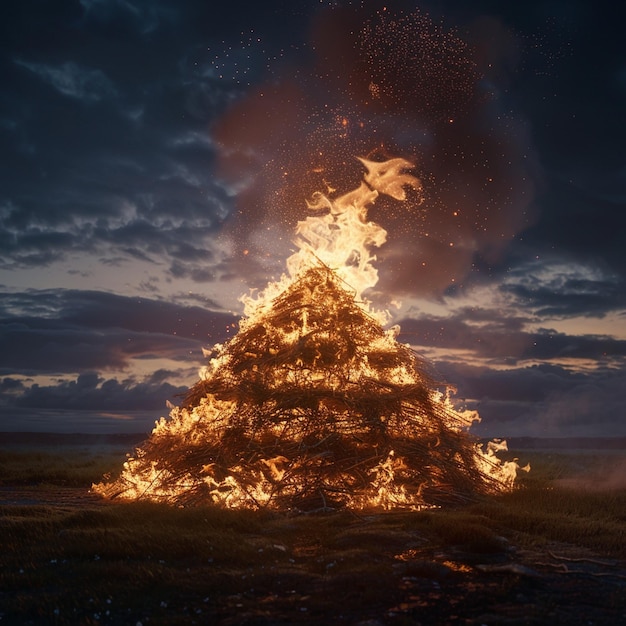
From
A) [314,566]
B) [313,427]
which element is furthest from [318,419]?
[314,566]

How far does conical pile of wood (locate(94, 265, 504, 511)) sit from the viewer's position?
1956 centimetres

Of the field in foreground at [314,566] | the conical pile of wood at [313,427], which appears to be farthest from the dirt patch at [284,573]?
the conical pile of wood at [313,427]

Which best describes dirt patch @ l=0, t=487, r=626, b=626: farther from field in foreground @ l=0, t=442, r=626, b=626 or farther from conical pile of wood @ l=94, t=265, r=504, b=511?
conical pile of wood @ l=94, t=265, r=504, b=511

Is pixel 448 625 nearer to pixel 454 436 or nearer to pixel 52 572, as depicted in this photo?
pixel 52 572

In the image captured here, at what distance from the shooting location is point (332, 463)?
19.9 meters

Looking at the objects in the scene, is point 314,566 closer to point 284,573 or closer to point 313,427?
point 284,573

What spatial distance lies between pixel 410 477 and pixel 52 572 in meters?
11.1

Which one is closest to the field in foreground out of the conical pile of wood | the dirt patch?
the dirt patch

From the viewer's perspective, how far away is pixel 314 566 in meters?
12.2

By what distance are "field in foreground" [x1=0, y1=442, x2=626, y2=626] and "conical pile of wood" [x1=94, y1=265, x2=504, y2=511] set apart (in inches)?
71.4

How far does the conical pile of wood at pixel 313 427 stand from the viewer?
19562 mm

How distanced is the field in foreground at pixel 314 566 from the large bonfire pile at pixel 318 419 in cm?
187

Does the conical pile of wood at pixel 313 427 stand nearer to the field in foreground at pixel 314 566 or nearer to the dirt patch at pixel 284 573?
the field in foreground at pixel 314 566

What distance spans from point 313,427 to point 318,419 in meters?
0.28
